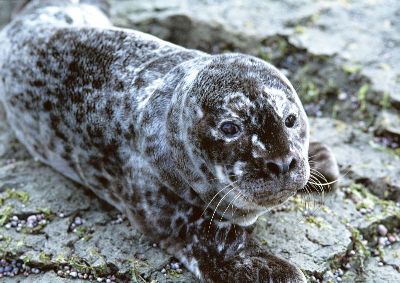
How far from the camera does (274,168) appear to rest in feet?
12.8

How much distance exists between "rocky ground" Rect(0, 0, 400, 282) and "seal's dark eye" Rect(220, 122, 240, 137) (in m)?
0.95

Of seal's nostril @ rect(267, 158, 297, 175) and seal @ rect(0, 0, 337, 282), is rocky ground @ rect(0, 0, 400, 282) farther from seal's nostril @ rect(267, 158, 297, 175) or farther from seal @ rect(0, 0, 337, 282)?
seal's nostril @ rect(267, 158, 297, 175)

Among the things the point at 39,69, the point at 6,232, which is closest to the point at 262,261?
the point at 6,232

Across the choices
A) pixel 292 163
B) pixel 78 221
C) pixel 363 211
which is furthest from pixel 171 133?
pixel 363 211

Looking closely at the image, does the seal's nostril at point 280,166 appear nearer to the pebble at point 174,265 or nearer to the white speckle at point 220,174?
the white speckle at point 220,174

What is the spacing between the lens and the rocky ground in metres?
4.55

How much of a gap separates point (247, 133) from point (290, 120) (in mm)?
299

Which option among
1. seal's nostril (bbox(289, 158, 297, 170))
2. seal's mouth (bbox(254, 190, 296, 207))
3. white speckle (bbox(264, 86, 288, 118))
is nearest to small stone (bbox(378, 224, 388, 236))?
seal's mouth (bbox(254, 190, 296, 207))

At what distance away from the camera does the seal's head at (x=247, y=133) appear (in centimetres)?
394

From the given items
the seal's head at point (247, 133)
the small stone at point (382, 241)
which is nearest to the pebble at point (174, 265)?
the seal's head at point (247, 133)

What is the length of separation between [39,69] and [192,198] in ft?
5.76

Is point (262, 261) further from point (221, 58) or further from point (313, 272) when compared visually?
point (221, 58)

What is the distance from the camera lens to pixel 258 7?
759cm

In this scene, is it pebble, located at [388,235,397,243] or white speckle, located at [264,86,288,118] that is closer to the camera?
white speckle, located at [264,86,288,118]
